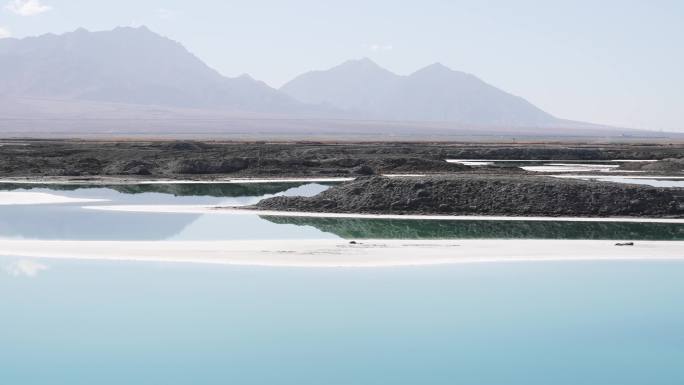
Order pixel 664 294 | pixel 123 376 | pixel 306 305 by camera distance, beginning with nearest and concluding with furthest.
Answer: pixel 123 376, pixel 306 305, pixel 664 294

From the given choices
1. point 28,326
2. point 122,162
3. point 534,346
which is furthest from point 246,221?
point 122,162

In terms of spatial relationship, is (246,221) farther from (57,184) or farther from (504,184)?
(57,184)

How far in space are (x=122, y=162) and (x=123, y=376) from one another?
43816 millimetres

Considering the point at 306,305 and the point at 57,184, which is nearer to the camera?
the point at 306,305

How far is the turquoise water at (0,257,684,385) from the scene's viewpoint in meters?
11.7

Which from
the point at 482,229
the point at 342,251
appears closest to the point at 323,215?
the point at 482,229

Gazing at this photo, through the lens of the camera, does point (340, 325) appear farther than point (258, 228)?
No

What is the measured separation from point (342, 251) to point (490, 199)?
1103 cm

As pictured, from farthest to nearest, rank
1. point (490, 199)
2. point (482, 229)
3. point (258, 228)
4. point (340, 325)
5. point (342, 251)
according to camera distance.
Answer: point (490, 199), point (482, 229), point (258, 228), point (342, 251), point (340, 325)

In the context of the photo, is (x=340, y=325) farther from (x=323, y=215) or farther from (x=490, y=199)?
(x=490, y=199)

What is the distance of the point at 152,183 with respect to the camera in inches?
1796

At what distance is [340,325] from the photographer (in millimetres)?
14133

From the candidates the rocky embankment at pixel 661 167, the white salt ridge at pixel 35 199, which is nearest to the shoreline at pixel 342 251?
the white salt ridge at pixel 35 199

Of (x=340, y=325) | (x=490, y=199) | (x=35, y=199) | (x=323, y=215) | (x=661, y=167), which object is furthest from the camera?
(x=661, y=167)
